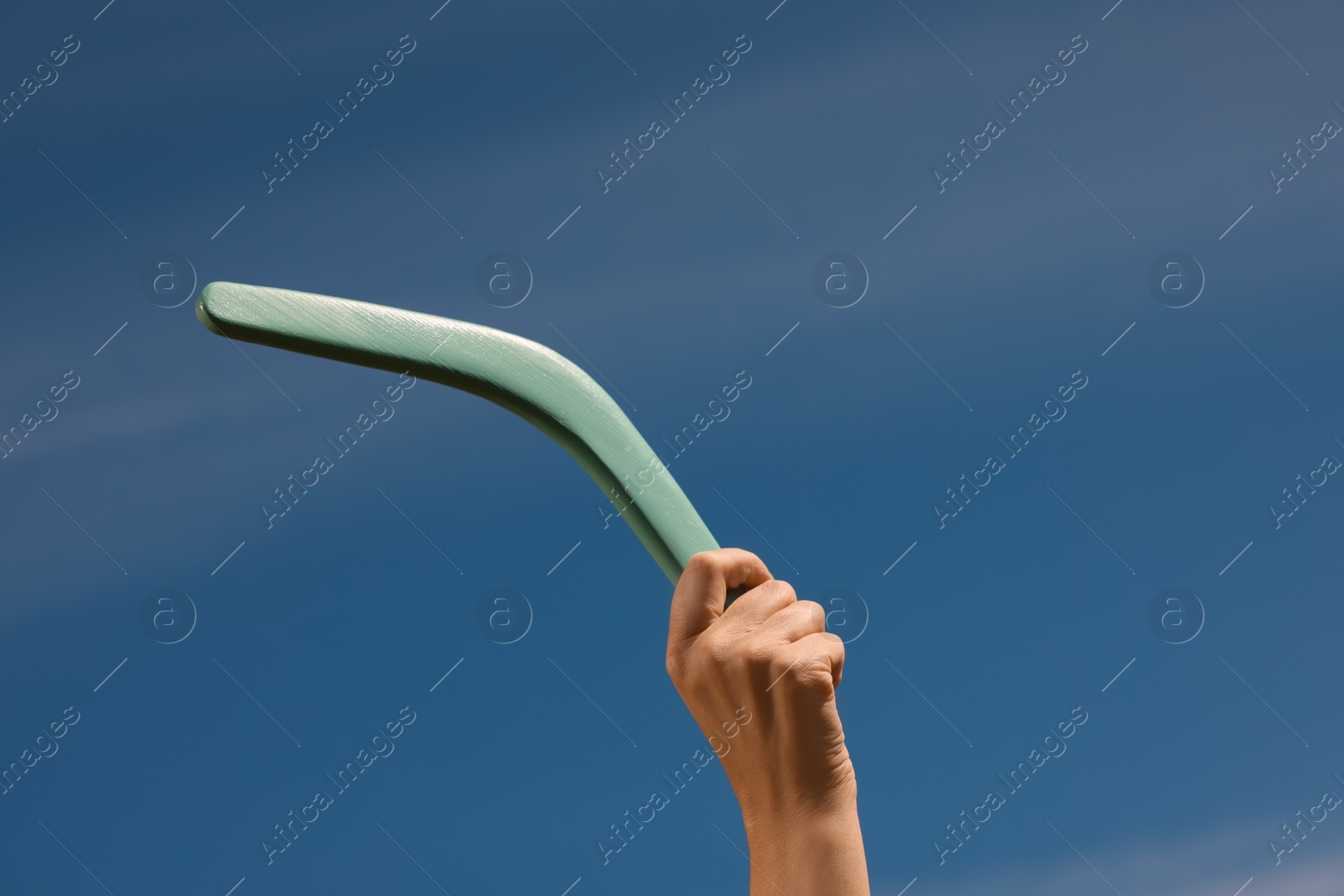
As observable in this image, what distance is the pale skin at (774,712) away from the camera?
182 centimetres

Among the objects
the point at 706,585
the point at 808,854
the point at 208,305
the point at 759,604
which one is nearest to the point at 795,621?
the point at 759,604

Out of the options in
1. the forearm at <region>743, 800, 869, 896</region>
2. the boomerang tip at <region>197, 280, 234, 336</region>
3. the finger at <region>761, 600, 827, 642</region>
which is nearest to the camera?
the boomerang tip at <region>197, 280, 234, 336</region>

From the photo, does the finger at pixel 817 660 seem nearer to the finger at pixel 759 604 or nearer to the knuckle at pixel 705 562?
the finger at pixel 759 604

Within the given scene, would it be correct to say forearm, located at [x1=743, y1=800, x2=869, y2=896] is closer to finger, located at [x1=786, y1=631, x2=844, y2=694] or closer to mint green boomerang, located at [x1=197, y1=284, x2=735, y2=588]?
finger, located at [x1=786, y1=631, x2=844, y2=694]

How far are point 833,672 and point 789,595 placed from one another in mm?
170

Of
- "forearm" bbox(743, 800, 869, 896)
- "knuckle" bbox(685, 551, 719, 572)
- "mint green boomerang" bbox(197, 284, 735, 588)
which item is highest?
"mint green boomerang" bbox(197, 284, 735, 588)

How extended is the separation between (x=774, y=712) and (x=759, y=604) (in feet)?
0.67

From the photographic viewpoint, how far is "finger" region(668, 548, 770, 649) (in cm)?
188

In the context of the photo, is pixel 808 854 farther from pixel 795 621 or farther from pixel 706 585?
pixel 706 585

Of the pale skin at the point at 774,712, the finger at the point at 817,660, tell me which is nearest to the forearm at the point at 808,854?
the pale skin at the point at 774,712

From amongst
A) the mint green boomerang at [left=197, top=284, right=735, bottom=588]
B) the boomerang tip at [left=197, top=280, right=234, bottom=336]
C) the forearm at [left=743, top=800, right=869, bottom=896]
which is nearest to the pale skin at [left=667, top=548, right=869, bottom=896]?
the forearm at [left=743, top=800, right=869, bottom=896]

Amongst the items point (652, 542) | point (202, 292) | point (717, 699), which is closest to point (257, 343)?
point (202, 292)

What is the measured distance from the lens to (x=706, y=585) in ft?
6.16

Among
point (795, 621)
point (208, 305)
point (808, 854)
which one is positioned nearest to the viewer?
point (208, 305)
